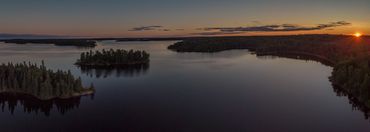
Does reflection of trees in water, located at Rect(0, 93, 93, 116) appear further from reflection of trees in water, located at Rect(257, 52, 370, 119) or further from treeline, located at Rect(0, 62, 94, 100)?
reflection of trees in water, located at Rect(257, 52, 370, 119)

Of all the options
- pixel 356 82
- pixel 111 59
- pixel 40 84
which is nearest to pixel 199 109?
pixel 40 84

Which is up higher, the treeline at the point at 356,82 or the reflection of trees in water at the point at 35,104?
the treeline at the point at 356,82

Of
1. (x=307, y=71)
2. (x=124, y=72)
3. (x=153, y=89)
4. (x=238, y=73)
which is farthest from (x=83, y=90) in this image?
(x=307, y=71)

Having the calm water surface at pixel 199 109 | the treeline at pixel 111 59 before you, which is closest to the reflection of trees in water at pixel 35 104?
the calm water surface at pixel 199 109

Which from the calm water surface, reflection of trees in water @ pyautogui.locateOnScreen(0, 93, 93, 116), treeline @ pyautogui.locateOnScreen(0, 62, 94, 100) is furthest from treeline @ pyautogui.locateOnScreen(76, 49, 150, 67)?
reflection of trees in water @ pyautogui.locateOnScreen(0, 93, 93, 116)

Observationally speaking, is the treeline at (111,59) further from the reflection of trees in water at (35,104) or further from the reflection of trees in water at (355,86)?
the reflection of trees in water at (355,86)

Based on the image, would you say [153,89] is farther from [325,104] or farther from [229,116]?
[325,104]
